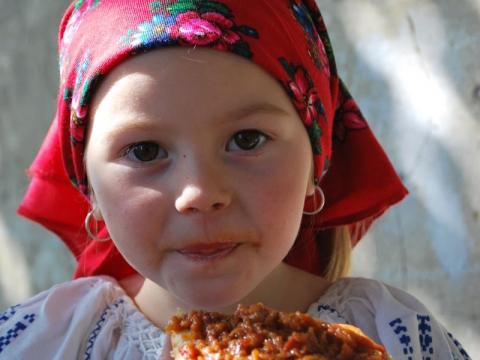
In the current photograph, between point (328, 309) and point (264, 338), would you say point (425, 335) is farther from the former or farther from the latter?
point (264, 338)

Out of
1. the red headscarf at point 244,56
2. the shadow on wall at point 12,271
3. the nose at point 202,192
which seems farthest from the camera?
the shadow on wall at point 12,271

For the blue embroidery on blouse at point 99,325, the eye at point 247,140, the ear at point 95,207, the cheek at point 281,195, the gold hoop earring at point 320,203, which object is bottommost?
the blue embroidery on blouse at point 99,325

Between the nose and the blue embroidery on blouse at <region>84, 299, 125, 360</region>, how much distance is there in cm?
36

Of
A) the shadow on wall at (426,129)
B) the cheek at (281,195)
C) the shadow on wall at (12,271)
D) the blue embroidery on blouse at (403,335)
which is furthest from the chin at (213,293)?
the shadow on wall at (12,271)

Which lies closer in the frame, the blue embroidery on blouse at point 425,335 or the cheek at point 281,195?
the cheek at point 281,195

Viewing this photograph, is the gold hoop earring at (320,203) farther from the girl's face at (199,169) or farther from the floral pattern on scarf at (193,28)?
the floral pattern on scarf at (193,28)

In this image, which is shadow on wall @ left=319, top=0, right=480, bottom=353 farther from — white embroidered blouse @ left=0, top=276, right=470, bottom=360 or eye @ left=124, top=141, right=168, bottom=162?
eye @ left=124, top=141, right=168, bottom=162

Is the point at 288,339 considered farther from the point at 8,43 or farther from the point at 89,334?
the point at 8,43

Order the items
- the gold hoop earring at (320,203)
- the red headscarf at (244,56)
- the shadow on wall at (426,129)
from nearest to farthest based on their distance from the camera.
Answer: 1. the red headscarf at (244,56)
2. the gold hoop earring at (320,203)
3. the shadow on wall at (426,129)

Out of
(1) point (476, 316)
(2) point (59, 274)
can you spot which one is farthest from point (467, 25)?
(2) point (59, 274)

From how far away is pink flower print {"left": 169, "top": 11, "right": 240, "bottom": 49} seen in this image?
3.78 feet

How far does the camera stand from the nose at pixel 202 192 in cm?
108

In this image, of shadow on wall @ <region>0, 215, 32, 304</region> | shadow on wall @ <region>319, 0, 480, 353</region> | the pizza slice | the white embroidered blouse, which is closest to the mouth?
the pizza slice

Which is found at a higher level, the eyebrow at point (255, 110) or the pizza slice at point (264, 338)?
the eyebrow at point (255, 110)
